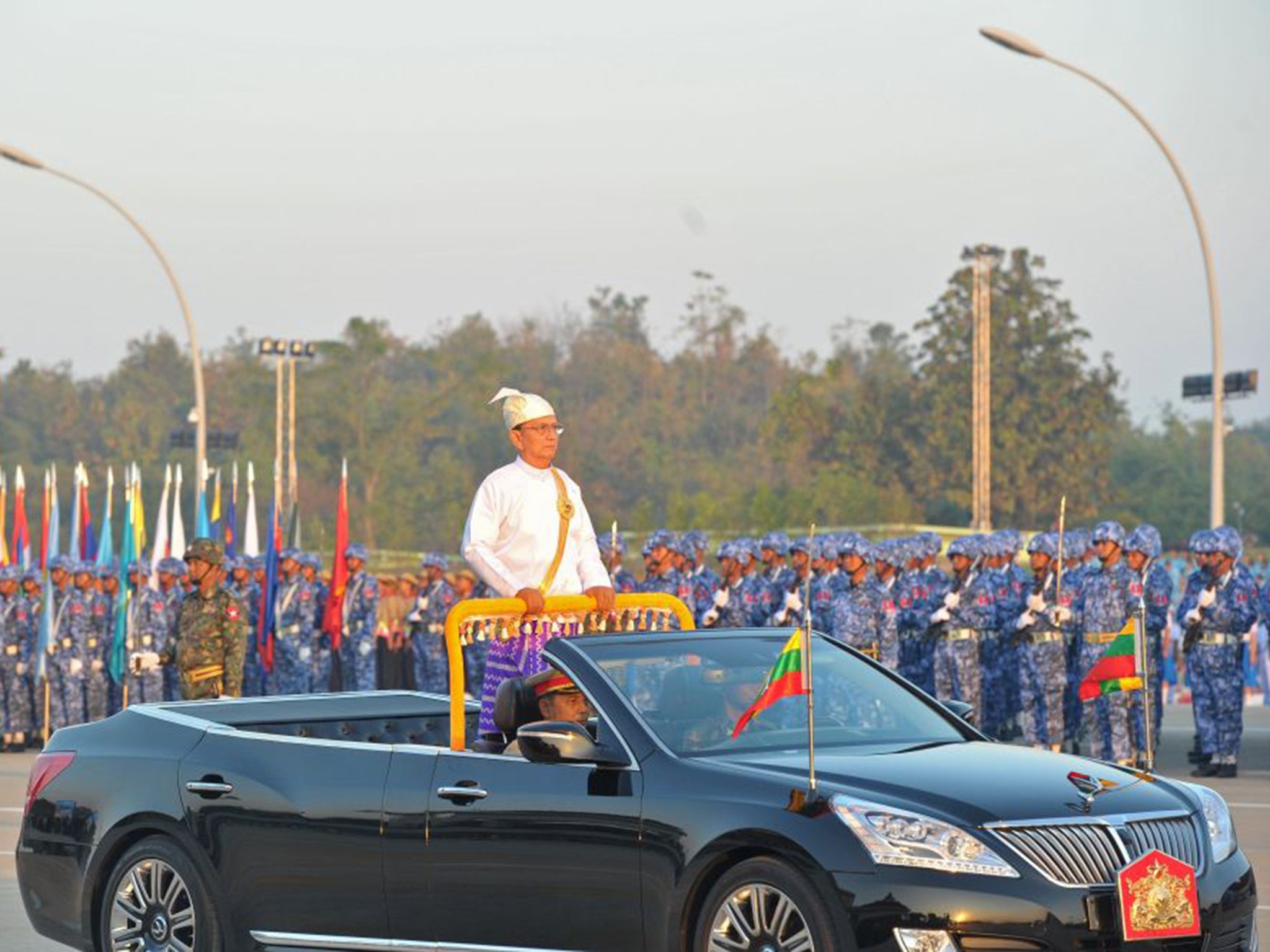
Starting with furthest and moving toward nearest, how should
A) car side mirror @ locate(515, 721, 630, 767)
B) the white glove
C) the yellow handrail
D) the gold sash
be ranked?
the white glove < the gold sash < the yellow handrail < car side mirror @ locate(515, 721, 630, 767)

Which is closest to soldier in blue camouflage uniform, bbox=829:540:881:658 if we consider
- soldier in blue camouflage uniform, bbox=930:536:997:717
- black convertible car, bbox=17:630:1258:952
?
soldier in blue camouflage uniform, bbox=930:536:997:717

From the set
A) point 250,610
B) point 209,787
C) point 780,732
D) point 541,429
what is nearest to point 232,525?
point 250,610

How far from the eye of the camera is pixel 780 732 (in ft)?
28.7

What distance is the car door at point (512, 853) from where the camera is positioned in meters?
8.37

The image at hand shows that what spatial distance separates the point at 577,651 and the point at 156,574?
858 inches

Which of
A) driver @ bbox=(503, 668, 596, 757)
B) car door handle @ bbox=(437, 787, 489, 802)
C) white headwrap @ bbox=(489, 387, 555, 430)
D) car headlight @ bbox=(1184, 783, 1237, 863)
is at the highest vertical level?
white headwrap @ bbox=(489, 387, 555, 430)

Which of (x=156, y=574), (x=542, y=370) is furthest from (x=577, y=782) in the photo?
(x=542, y=370)

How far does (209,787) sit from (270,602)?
19.9 meters

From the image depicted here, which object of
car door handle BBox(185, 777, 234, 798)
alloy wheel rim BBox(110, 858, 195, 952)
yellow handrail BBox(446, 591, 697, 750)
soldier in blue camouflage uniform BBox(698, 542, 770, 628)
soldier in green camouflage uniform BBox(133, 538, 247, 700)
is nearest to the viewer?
yellow handrail BBox(446, 591, 697, 750)

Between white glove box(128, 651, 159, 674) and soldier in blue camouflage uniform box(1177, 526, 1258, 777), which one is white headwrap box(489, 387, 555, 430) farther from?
→ soldier in blue camouflage uniform box(1177, 526, 1258, 777)

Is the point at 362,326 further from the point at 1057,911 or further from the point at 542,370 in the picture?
the point at 1057,911

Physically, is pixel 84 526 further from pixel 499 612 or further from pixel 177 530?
pixel 499 612

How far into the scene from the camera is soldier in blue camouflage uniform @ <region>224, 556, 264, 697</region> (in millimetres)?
29750

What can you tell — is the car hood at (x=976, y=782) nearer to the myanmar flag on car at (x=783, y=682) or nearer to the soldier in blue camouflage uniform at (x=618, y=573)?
the myanmar flag on car at (x=783, y=682)
